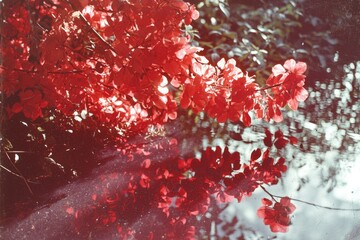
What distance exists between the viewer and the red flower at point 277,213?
3.83 ft

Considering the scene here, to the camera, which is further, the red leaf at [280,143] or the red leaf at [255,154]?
the red leaf at [280,143]

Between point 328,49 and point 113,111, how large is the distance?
77.1 inches

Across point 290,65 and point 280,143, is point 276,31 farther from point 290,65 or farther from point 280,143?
point 290,65

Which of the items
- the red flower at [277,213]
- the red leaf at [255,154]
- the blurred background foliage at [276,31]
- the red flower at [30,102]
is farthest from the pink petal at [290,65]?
the blurred background foliage at [276,31]

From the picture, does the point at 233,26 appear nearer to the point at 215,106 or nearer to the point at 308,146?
the point at 308,146

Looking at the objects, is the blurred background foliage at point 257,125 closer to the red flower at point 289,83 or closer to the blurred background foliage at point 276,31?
the blurred background foliage at point 276,31

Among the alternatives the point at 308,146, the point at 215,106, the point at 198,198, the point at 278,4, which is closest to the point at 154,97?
the point at 215,106

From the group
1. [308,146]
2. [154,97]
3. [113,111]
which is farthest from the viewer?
[308,146]

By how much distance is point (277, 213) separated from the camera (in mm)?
1256

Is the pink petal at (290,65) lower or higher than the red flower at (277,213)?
higher

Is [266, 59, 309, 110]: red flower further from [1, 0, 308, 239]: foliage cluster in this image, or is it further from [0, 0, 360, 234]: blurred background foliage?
[0, 0, 360, 234]: blurred background foliage

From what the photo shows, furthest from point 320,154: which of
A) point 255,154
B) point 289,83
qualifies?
point 289,83

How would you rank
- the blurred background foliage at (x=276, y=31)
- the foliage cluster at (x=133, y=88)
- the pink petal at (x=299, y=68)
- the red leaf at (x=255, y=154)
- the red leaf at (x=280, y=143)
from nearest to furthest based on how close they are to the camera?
1. the foliage cluster at (x=133, y=88)
2. the pink petal at (x=299, y=68)
3. the red leaf at (x=255, y=154)
4. the red leaf at (x=280, y=143)
5. the blurred background foliage at (x=276, y=31)

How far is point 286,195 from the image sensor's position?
4.57 ft
